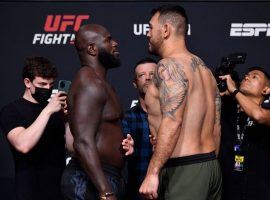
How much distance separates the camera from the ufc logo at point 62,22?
3.81 meters

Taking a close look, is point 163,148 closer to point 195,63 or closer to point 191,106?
point 191,106

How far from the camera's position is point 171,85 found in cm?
253

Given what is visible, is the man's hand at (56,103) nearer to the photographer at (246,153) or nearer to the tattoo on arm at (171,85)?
the tattoo on arm at (171,85)

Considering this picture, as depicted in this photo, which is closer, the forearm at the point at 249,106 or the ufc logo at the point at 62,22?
the forearm at the point at 249,106

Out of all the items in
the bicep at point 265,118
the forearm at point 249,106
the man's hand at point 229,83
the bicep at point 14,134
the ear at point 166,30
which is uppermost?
the ear at point 166,30

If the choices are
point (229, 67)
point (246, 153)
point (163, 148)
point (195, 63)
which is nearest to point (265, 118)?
point (246, 153)

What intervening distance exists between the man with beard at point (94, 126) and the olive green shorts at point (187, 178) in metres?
0.19

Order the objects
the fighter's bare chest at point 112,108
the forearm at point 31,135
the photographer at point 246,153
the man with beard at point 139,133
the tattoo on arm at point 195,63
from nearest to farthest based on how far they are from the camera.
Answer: the fighter's bare chest at point 112,108 < the tattoo on arm at point 195,63 < the forearm at point 31,135 < the man with beard at point 139,133 < the photographer at point 246,153

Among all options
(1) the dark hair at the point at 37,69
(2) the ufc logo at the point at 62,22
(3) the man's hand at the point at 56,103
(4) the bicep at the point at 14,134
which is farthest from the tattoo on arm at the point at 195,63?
(2) the ufc logo at the point at 62,22

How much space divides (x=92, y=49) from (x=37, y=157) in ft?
2.21

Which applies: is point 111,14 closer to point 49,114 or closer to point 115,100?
point 49,114

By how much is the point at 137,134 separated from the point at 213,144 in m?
0.78

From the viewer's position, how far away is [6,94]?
378cm

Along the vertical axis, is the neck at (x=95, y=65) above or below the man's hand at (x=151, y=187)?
above
